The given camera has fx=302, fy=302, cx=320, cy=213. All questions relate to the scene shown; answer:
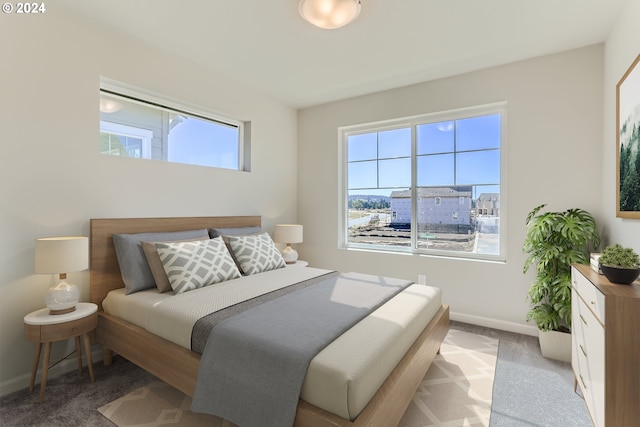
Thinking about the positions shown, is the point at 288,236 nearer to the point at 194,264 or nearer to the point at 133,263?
the point at 194,264

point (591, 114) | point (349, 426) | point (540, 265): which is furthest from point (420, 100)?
point (349, 426)

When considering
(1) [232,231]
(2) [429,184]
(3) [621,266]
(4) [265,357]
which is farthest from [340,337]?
(2) [429,184]

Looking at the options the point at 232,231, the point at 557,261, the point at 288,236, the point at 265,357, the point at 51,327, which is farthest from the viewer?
the point at 288,236

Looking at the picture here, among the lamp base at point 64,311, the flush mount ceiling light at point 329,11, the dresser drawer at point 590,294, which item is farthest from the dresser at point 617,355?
the lamp base at point 64,311

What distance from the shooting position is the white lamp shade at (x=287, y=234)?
3.68 metres

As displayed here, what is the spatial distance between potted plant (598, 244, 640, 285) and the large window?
4.85 ft

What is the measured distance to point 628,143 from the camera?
1965 millimetres

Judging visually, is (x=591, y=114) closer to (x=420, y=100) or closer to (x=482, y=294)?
(x=420, y=100)

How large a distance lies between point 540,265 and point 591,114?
4.60 ft

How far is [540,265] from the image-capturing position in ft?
8.27

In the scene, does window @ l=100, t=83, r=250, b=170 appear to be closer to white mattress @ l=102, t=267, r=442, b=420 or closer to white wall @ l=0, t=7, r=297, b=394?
white wall @ l=0, t=7, r=297, b=394

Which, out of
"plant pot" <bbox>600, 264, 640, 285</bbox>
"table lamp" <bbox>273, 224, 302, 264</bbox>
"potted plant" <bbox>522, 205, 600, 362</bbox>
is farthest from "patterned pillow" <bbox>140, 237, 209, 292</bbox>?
"potted plant" <bbox>522, 205, 600, 362</bbox>

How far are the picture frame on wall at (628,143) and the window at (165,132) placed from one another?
3.40m

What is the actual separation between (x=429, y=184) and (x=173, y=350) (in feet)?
9.89
